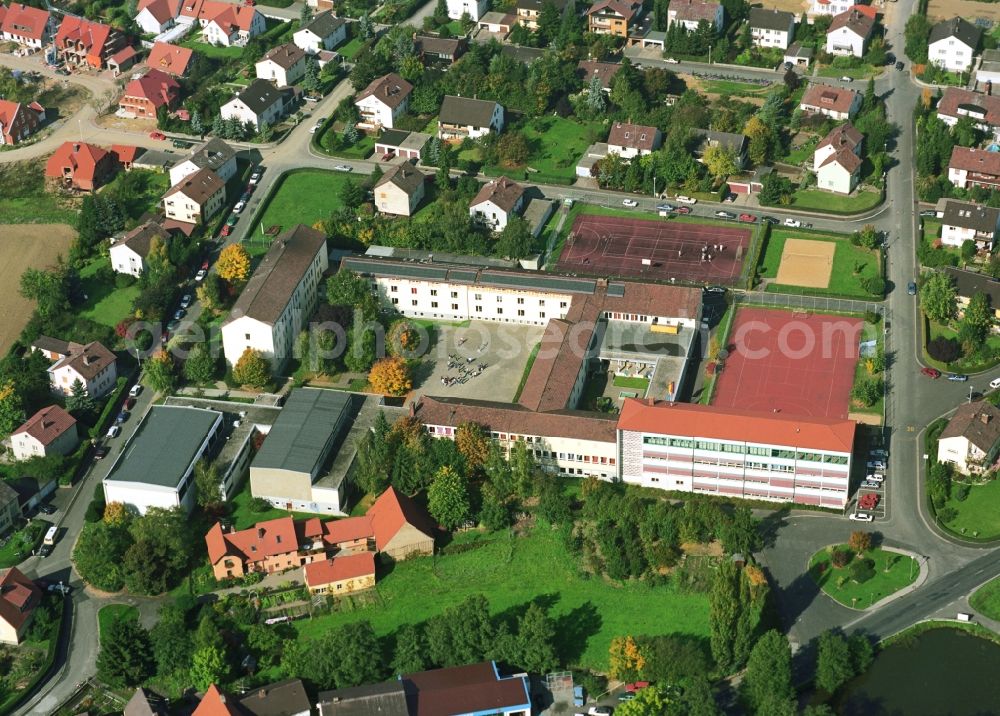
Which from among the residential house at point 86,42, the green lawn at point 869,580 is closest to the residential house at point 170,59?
the residential house at point 86,42

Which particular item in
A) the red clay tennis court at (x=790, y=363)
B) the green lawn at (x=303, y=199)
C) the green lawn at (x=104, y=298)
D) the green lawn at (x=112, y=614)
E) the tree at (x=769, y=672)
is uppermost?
the tree at (x=769, y=672)

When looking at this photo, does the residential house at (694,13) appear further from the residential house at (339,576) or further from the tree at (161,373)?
the residential house at (339,576)

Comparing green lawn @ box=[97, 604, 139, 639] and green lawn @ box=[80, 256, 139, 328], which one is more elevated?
green lawn @ box=[97, 604, 139, 639]

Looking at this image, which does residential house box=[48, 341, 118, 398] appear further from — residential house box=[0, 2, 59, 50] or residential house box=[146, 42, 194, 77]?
residential house box=[0, 2, 59, 50]

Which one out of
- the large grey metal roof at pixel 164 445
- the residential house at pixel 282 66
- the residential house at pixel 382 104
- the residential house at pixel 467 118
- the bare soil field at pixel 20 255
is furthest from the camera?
the residential house at pixel 282 66

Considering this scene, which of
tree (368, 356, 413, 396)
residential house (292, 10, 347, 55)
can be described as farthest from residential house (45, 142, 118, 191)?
tree (368, 356, 413, 396)
